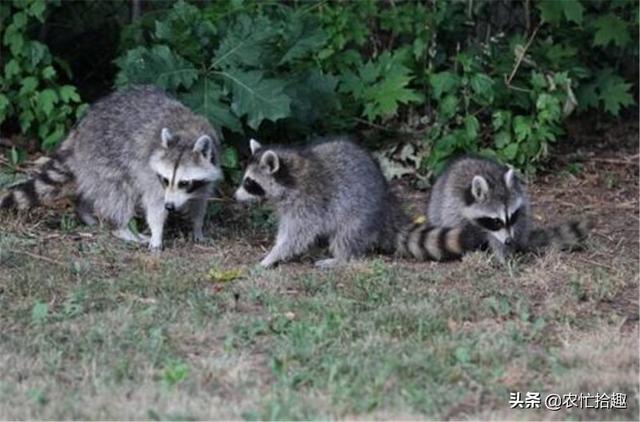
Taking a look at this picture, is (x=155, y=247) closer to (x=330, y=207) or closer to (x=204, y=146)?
(x=204, y=146)

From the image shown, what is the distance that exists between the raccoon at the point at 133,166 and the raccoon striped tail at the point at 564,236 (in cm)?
195

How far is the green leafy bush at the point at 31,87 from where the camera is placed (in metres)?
9.52

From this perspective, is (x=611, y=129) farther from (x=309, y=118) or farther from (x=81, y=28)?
(x=81, y=28)

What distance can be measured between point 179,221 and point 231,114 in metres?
0.78

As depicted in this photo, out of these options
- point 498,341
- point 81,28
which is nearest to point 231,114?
point 81,28

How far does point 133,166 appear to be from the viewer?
812cm

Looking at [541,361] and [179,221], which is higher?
[541,361]

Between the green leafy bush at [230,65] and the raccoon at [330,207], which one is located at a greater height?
the green leafy bush at [230,65]

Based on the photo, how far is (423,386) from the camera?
5.38 meters

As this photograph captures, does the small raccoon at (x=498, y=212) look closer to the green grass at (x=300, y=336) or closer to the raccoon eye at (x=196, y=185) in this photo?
the green grass at (x=300, y=336)

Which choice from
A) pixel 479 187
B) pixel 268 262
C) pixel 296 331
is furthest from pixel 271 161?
pixel 296 331

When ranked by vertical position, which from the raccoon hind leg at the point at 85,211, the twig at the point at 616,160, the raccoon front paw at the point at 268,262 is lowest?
the raccoon hind leg at the point at 85,211

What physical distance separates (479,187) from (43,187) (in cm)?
278

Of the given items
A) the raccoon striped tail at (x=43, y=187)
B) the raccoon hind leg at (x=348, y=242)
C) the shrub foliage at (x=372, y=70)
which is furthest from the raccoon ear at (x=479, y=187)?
the raccoon striped tail at (x=43, y=187)
